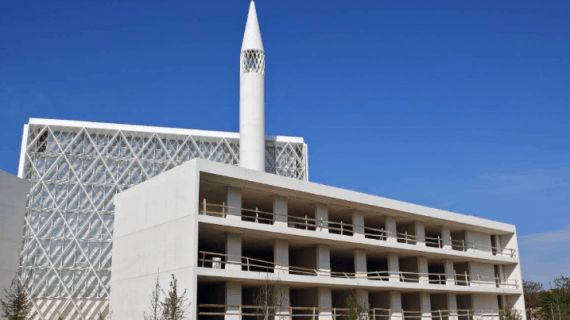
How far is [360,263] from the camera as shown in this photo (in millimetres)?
37719

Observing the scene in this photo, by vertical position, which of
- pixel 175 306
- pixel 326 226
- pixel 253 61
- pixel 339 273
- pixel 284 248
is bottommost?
pixel 175 306

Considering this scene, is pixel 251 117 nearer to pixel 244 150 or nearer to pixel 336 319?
pixel 244 150

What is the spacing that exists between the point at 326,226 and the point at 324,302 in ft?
14.6

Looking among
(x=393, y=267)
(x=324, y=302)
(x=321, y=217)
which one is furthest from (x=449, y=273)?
(x=321, y=217)

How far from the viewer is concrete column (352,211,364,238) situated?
37.1m

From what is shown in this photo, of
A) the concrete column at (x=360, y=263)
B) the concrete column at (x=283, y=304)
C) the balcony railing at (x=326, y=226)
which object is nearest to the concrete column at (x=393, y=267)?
the balcony railing at (x=326, y=226)

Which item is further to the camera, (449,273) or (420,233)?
(449,273)

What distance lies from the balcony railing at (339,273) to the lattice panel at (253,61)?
1900 centimetres

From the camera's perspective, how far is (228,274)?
29297 mm

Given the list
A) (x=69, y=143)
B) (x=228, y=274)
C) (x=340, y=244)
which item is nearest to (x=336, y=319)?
(x=340, y=244)

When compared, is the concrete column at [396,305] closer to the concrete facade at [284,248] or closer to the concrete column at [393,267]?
the concrete facade at [284,248]

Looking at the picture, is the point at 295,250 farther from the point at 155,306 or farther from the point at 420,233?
the point at 155,306

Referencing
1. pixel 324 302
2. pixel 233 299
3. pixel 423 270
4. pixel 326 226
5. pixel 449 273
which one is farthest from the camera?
pixel 449 273

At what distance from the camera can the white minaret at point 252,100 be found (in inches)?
2095
